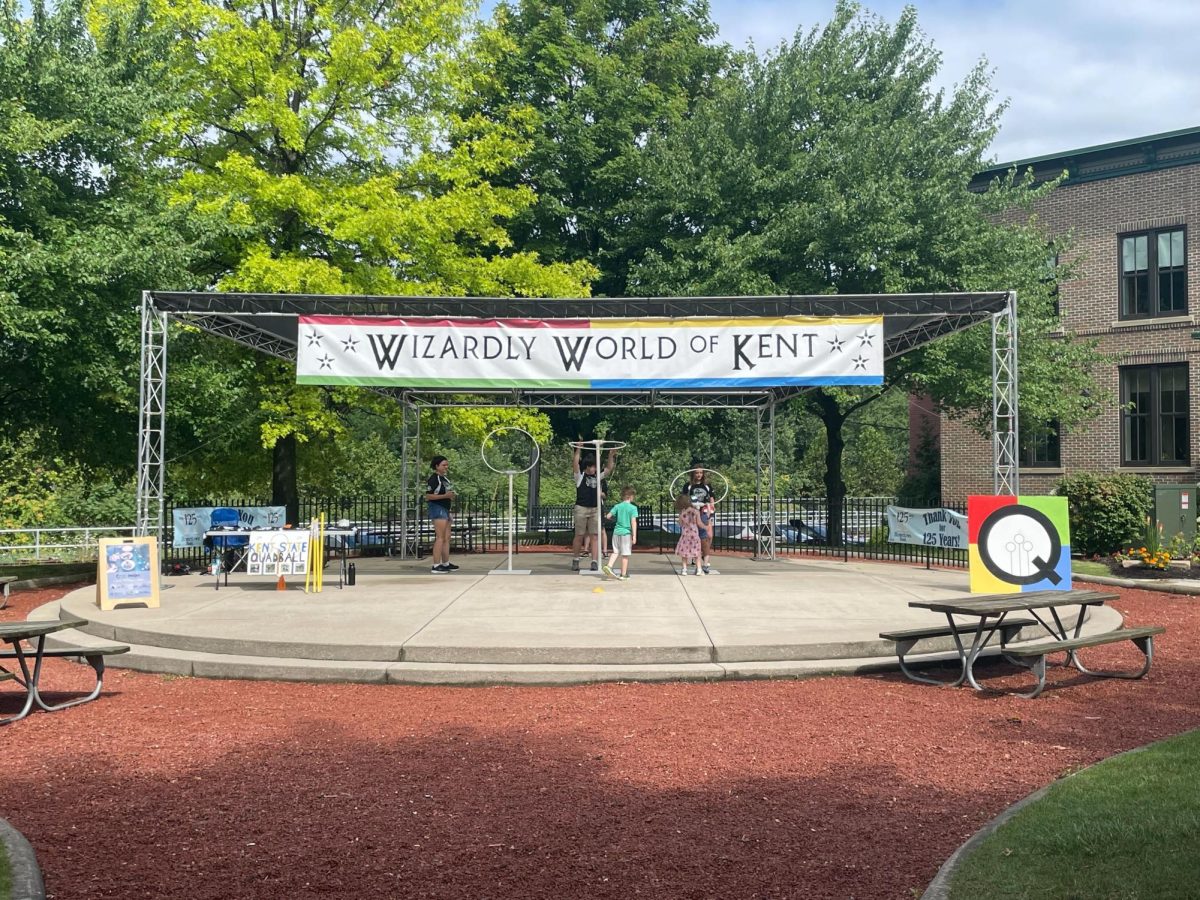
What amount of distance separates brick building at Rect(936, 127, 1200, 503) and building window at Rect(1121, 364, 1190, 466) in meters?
0.03

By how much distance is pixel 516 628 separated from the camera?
10.7 meters

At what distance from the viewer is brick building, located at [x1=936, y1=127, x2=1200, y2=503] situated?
87.4 feet

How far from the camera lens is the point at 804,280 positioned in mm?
23891

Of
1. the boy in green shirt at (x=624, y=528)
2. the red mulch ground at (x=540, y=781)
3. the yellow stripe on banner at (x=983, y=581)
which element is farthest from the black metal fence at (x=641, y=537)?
the red mulch ground at (x=540, y=781)

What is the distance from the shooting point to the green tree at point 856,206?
Answer: 22953 millimetres

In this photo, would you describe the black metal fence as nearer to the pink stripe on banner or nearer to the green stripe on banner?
the green stripe on banner

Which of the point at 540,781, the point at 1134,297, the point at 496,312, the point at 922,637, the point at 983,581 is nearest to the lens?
the point at 540,781

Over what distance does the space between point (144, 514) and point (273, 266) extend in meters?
6.65

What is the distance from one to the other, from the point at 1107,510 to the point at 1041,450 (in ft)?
28.7

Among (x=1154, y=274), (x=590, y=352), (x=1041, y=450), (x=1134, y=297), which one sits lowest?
(x=1041, y=450)

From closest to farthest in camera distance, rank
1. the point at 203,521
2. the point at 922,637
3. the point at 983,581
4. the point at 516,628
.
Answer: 1. the point at 922,637
2. the point at 516,628
3. the point at 983,581
4. the point at 203,521

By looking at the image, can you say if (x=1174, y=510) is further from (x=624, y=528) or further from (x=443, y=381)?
(x=443, y=381)

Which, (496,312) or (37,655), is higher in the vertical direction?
(496,312)

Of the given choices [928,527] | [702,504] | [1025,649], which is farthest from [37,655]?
[928,527]
